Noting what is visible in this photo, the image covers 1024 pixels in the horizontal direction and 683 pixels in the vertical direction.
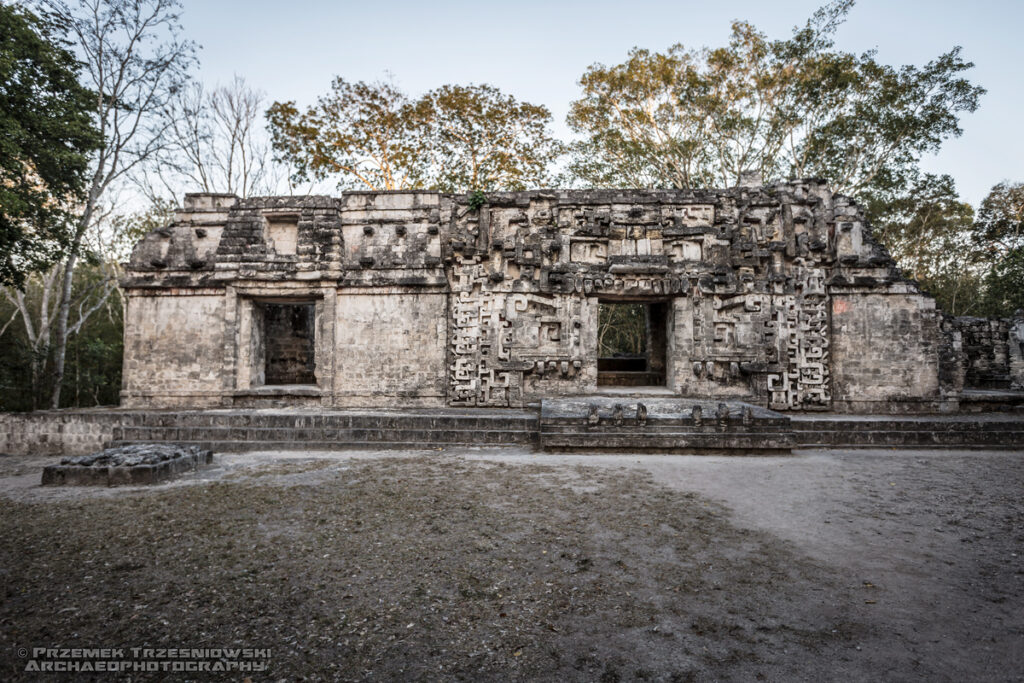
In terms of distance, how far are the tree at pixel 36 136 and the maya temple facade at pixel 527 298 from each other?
1.69 metres

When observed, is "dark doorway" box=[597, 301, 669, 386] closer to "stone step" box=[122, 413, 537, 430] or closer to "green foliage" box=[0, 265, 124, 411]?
"stone step" box=[122, 413, 537, 430]

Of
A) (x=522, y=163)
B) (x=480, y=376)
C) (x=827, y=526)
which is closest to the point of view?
(x=827, y=526)

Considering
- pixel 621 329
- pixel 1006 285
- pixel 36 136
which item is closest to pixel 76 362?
pixel 36 136

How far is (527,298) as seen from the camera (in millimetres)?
10547

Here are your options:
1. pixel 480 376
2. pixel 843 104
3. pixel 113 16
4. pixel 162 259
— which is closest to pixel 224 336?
pixel 162 259

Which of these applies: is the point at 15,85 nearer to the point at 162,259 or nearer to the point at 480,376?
the point at 162,259

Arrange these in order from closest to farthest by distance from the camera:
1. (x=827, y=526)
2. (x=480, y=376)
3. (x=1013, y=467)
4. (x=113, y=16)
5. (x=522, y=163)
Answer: (x=827, y=526)
(x=1013, y=467)
(x=480, y=376)
(x=113, y=16)
(x=522, y=163)

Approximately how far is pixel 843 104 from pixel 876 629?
19.7 m

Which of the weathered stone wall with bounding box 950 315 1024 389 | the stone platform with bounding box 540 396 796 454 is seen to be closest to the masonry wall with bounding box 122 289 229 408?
the stone platform with bounding box 540 396 796 454

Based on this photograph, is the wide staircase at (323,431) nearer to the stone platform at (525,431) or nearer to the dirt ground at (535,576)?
the stone platform at (525,431)

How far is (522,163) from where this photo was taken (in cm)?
1811

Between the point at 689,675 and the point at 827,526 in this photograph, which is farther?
the point at 827,526

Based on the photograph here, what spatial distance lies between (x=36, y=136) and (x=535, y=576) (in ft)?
43.2

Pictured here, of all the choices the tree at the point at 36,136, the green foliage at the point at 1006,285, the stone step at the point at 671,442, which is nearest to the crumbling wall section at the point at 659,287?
the stone step at the point at 671,442
